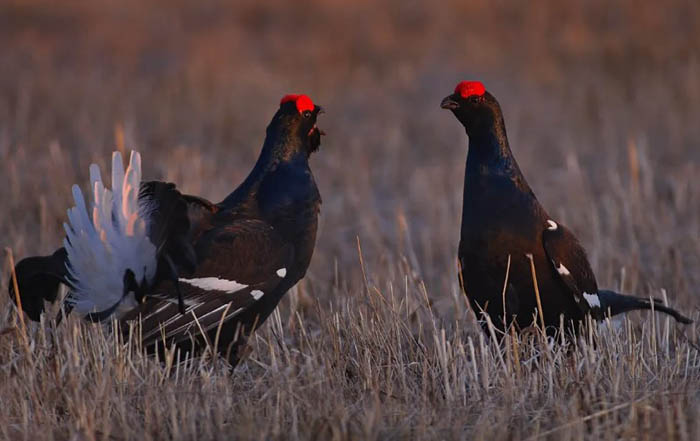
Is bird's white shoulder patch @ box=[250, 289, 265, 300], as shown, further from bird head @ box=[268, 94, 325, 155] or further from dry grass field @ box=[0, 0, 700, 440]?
bird head @ box=[268, 94, 325, 155]

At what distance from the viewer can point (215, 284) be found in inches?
156

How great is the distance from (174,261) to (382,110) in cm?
738

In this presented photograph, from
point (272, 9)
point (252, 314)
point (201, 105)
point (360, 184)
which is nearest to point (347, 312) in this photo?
point (252, 314)

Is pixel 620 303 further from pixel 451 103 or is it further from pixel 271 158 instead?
pixel 271 158

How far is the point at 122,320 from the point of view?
3.88 meters

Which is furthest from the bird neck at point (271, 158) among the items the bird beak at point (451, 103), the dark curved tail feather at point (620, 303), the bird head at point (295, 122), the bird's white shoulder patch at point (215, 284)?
the dark curved tail feather at point (620, 303)

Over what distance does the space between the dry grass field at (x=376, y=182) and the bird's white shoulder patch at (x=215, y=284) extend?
28cm

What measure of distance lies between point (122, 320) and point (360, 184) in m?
4.87

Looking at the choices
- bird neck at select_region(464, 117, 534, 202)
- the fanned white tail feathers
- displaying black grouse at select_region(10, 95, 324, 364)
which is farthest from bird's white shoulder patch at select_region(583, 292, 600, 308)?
the fanned white tail feathers

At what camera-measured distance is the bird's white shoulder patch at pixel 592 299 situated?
4378mm

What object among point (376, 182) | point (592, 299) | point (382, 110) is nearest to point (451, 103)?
point (592, 299)

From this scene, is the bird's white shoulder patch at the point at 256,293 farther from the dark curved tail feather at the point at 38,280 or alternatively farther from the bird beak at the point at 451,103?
the bird beak at the point at 451,103

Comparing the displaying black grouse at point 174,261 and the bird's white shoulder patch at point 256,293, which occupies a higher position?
the displaying black grouse at point 174,261

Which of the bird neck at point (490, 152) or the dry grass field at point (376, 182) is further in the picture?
the bird neck at point (490, 152)
